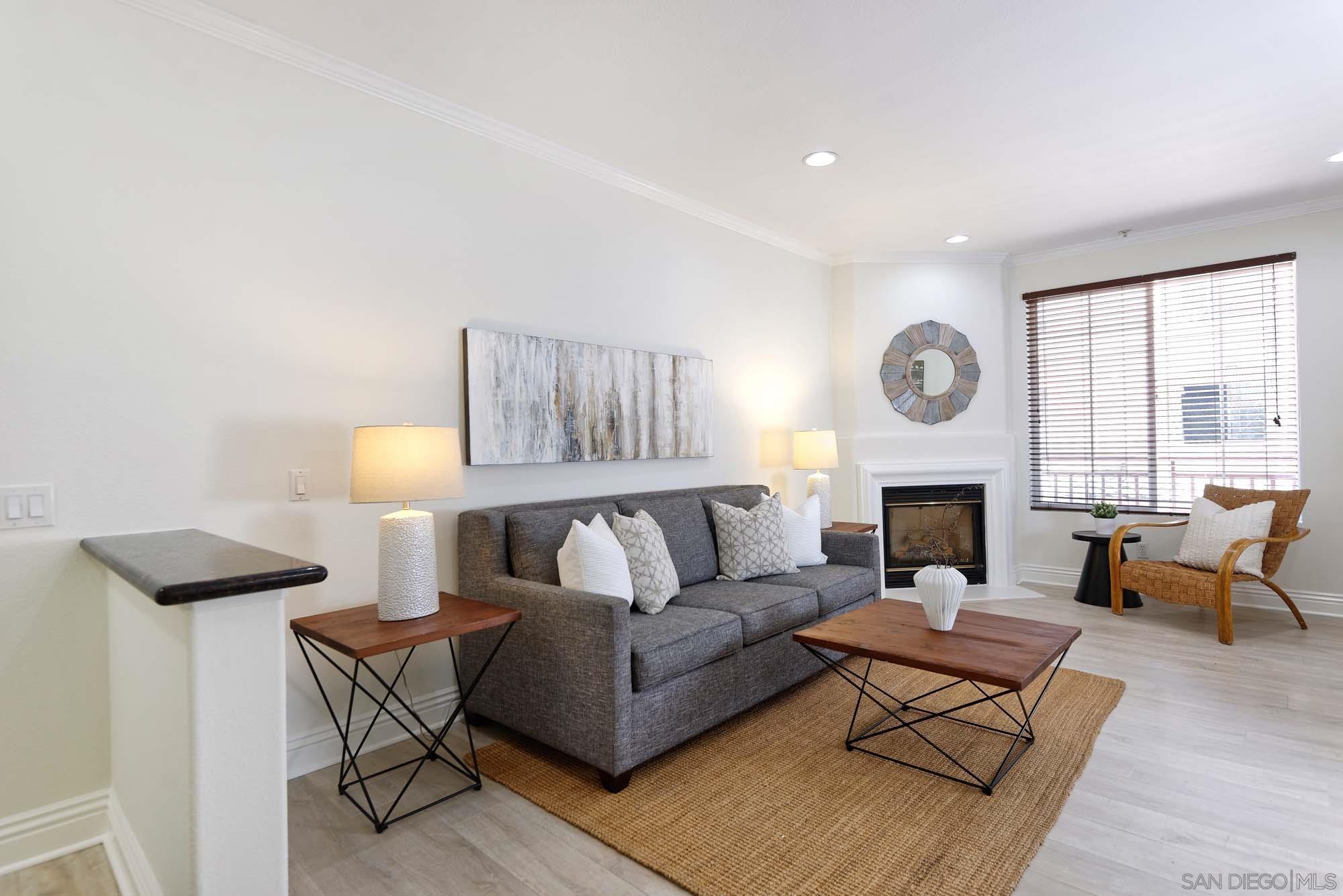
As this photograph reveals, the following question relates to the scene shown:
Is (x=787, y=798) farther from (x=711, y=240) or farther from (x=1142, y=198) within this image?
(x=1142, y=198)

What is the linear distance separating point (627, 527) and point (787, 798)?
123 centimetres

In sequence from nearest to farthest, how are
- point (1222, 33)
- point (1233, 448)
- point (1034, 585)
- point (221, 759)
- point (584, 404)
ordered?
point (221, 759)
point (1222, 33)
point (584, 404)
point (1233, 448)
point (1034, 585)

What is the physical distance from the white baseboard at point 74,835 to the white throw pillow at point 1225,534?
5.18 m

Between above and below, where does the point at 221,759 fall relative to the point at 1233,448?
below

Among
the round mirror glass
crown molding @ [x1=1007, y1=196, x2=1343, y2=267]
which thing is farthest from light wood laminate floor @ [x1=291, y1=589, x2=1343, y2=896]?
crown molding @ [x1=1007, y1=196, x2=1343, y2=267]

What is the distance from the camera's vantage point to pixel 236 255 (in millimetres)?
2359

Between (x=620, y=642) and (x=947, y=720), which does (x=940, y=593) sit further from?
(x=620, y=642)

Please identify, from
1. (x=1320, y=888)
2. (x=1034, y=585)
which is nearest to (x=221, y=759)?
(x=1320, y=888)

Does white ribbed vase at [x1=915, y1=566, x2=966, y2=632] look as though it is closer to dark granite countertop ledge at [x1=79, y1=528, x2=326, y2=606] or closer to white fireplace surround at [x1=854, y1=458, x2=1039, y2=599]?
dark granite countertop ledge at [x1=79, y1=528, x2=326, y2=606]

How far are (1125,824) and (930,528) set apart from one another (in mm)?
3384

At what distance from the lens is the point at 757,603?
302cm

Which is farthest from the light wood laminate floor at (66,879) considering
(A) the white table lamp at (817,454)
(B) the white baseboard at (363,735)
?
(A) the white table lamp at (817,454)

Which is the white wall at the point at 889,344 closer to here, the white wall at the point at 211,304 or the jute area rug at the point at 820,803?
the jute area rug at the point at 820,803

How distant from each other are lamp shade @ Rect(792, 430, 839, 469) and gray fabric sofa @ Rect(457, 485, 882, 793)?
1.13 metres
